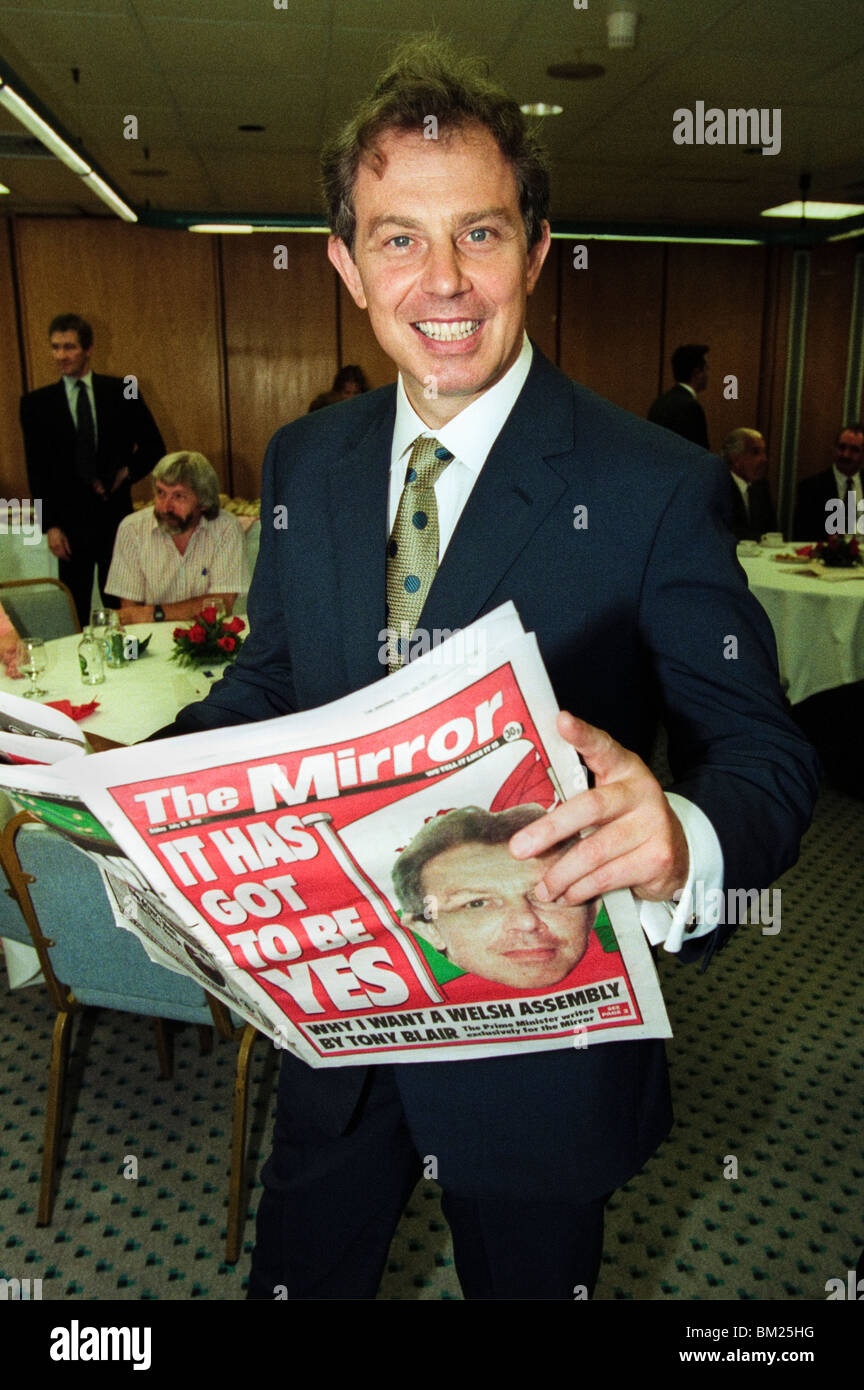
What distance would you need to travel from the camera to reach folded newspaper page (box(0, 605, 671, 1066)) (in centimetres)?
72

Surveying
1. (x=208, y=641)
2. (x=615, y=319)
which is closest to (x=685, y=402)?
(x=615, y=319)

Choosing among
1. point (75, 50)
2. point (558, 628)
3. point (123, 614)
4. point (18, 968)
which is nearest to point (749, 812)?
point (558, 628)

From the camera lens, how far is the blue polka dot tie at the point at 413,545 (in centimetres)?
112

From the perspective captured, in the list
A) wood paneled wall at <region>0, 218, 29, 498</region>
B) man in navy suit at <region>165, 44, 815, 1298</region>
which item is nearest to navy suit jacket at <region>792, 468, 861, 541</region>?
man in navy suit at <region>165, 44, 815, 1298</region>

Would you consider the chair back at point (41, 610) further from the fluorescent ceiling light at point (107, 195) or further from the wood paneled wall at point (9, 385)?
the wood paneled wall at point (9, 385)

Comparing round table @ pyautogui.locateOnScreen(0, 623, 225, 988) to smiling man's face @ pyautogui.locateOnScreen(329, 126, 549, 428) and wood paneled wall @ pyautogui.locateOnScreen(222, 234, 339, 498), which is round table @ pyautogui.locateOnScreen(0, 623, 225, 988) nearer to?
smiling man's face @ pyautogui.locateOnScreen(329, 126, 549, 428)

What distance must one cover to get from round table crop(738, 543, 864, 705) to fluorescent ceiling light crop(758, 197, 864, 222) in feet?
16.2

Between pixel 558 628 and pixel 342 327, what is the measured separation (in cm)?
887

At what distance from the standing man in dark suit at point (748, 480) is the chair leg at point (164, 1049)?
4533mm

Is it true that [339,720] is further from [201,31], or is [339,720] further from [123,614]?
[201,31]

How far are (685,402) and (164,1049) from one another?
5471 mm

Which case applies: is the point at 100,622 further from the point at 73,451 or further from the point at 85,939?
the point at 73,451

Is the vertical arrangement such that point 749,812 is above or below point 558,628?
below

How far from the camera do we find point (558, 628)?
1043 millimetres
